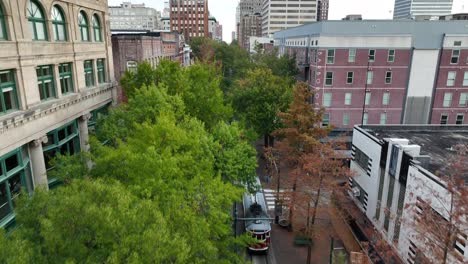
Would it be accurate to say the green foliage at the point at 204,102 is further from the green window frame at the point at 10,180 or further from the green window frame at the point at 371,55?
the green window frame at the point at 371,55

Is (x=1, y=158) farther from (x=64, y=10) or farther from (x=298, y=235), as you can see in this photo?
(x=298, y=235)

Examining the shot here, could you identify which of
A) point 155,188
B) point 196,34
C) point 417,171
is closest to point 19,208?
point 155,188

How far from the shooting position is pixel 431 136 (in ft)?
88.8

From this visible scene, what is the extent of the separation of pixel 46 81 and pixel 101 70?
945 cm

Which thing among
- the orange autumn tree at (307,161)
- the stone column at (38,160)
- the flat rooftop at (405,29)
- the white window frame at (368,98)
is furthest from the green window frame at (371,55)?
the stone column at (38,160)

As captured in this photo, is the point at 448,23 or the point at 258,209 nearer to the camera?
the point at 258,209

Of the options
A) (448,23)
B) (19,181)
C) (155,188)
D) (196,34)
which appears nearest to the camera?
(155,188)

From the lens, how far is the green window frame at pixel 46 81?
20205 millimetres

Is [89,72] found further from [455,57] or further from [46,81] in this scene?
[455,57]

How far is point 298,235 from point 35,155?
64.4 feet

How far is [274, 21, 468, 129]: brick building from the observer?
3972 centimetres

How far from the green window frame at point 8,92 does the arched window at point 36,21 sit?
3.49m

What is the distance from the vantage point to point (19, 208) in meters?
11.4

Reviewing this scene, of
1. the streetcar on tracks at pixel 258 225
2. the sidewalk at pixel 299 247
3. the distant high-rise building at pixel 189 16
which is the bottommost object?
the sidewalk at pixel 299 247
